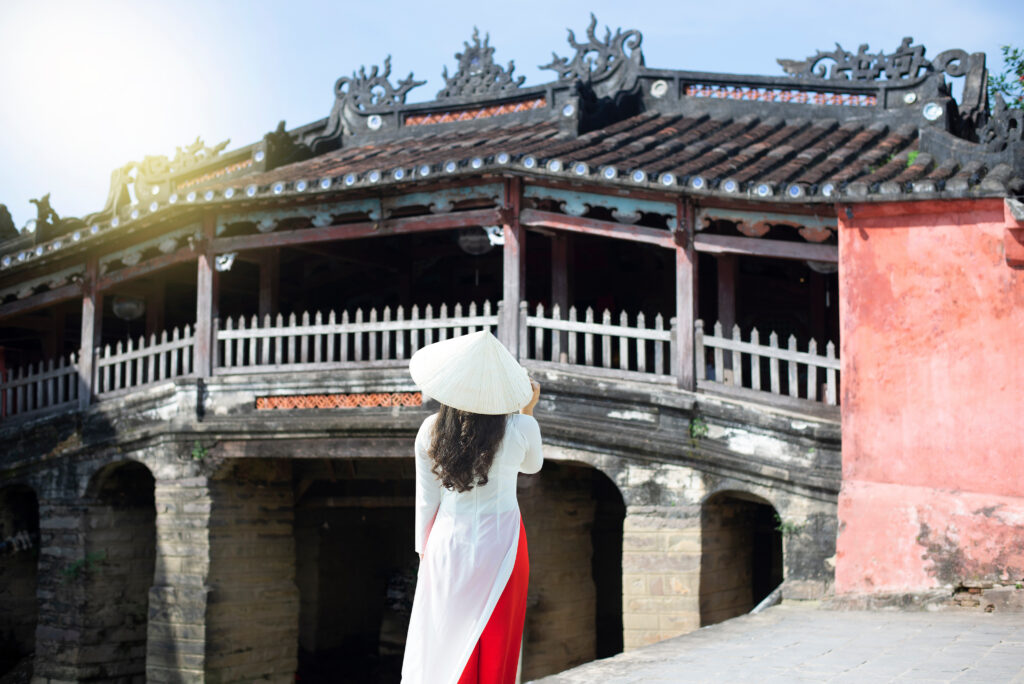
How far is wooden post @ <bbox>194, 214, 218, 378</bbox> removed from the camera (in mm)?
11258

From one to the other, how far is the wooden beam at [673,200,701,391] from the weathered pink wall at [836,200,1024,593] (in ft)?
4.45

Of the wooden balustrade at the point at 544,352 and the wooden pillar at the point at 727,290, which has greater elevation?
the wooden pillar at the point at 727,290

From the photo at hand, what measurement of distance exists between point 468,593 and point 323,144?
34.9ft

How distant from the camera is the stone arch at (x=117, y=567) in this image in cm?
1217

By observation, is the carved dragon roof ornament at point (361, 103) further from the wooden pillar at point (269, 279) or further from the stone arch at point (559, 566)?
the stone arch at point (559, 566)

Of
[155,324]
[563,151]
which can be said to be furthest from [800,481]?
[155,324]

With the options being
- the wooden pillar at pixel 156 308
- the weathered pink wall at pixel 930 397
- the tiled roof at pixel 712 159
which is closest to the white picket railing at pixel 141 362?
the wooden pillar at pixel 156 308

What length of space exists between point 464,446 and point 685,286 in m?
5.65

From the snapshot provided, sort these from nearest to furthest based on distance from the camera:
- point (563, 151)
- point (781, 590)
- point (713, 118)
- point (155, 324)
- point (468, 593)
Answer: point (468, 593), point (781, 590), point (563, 151), point (713, 118), point (155, 324)

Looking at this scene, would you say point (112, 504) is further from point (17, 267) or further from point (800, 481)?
point (800, 481)

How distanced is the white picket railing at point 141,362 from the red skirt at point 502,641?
25.0ft

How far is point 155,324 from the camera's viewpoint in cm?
1399

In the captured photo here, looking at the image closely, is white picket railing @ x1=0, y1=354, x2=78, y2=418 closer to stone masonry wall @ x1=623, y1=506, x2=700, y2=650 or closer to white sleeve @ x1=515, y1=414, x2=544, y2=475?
stone masonry wall @ x1=623, y1=506, x2=700, y2=650

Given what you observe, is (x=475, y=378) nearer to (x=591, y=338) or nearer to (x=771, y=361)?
(x=771, y=361)
